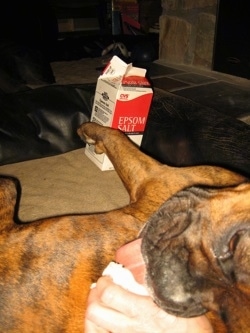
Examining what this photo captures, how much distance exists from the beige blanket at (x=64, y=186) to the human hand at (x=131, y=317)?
119 cm

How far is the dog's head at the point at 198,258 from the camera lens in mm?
879

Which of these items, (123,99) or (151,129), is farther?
(151,129)

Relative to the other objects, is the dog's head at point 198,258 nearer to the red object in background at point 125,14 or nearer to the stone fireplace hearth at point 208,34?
the stone fireplace hearth at point 208,34

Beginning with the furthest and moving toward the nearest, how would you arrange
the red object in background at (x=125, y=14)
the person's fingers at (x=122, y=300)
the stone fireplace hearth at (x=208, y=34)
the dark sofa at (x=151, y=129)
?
the red object in background at (x=125, y=14), the stone fireplace hearth at (x=208, y=34), the dark sofa at (x=151, y=129), the person's fingers at (x=122, y=300)

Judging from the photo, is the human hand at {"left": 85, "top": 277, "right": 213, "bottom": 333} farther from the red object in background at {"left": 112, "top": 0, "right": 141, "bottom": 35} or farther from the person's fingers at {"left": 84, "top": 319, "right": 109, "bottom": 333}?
the red object in background at {"left": 112, "top": 0, "right": 141, "bottom": 35}

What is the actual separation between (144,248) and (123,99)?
4.97ft

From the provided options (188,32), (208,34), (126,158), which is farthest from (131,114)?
(188,32)

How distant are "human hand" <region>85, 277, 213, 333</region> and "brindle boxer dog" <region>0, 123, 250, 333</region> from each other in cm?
8

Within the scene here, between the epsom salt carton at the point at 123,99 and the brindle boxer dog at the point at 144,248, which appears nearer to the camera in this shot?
the brindle boxer dog at the point at 144,248

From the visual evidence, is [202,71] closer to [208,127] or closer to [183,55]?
[183,55]

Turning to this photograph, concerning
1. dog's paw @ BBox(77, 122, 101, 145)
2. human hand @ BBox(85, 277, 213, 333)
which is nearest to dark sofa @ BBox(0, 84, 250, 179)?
dog's paw @ BBox(77, 122, 101, 145)

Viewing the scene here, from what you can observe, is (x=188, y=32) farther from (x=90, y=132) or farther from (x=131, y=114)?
(x=90, y=132)

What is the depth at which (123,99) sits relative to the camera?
234 cm

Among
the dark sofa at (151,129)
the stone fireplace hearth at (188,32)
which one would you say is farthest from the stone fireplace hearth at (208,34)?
the dark sofa at (151,129)
